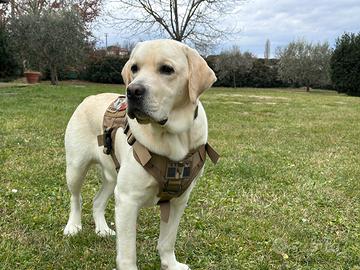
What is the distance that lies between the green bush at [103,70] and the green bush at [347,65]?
16.3 metres

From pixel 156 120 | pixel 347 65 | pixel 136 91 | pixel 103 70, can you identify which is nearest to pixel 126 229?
pixel 156 120

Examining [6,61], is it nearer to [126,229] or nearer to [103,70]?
[103,70]

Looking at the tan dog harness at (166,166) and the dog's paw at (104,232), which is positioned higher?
the tan dog harness at (166,166)

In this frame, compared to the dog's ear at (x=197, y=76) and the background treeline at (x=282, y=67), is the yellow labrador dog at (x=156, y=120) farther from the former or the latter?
the background treeline at (x=282, y=67)

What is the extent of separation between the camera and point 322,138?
364 inches

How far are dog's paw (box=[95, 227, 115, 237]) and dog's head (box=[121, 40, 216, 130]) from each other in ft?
5.00

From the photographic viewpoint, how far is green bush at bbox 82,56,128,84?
1451 inches

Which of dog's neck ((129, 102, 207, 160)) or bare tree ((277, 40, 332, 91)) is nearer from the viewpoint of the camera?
dog's neck ((129, 102, 207, 160))

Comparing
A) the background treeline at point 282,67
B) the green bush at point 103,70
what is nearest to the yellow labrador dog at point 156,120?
the background treeline at point 282,67

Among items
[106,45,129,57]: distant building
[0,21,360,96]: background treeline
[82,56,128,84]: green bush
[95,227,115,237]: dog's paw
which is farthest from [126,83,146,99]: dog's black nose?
[106,45,129,57]: distant building

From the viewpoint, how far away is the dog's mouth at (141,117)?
2595mm

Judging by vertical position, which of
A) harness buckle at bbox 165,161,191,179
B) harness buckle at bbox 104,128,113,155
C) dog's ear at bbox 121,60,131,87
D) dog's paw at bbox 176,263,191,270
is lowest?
dog's paw at bbox 176,263,191,270

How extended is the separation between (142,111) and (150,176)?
0.44 m

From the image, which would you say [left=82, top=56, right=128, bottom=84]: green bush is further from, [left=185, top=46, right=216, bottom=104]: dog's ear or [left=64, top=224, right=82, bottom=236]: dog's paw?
[left=185, top=46, right=216, bottom=104]: dog's ear
